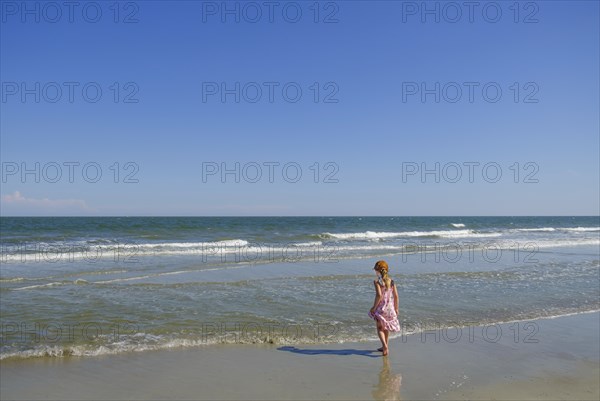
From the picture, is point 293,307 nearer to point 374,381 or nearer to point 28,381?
point 374,381

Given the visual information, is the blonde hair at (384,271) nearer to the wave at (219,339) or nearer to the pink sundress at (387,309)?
the pink sundress at (387,309)

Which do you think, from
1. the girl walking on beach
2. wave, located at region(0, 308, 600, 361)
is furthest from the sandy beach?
the girl walking on beach

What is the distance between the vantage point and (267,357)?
7082mm

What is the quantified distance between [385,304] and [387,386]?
1.71 meters

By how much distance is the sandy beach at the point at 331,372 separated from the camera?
569cm

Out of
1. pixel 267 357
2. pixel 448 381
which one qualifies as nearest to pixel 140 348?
pixel 267 357

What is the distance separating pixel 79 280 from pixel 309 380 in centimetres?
1009

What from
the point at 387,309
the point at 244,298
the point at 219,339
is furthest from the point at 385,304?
the point at 244,298

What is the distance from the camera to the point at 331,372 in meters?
6.42

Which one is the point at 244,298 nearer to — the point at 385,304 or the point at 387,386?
the point at 385,304

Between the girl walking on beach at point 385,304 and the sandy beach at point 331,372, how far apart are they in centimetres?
40

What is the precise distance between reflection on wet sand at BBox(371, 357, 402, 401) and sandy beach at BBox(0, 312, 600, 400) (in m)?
0.01

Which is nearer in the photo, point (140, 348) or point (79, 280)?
point (140, 348)

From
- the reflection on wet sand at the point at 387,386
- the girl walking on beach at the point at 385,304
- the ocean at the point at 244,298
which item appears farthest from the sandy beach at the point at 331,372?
the ocean at the point at 244,298
